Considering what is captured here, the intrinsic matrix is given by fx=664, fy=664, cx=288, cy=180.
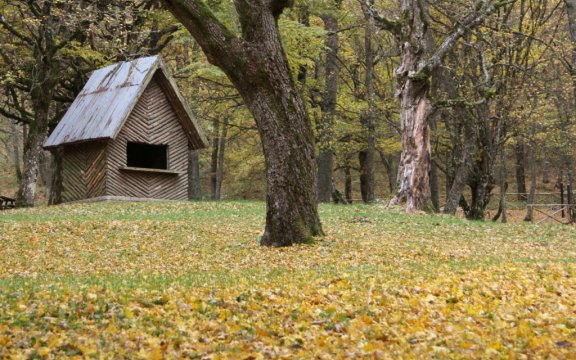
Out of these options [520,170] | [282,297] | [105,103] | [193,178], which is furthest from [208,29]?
[520,170]

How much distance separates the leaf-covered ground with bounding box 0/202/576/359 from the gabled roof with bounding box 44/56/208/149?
490 inches

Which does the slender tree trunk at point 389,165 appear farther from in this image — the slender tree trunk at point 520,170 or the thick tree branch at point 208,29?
the thick tree branch at point 208,29

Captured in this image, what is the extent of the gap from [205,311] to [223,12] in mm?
19026

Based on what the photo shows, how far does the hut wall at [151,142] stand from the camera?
91.2ft

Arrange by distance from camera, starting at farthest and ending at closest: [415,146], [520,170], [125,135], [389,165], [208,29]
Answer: [520,170]
[389,165]
[125,135]
[415,146]
[208,29]

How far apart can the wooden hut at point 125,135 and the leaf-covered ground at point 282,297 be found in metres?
12.5

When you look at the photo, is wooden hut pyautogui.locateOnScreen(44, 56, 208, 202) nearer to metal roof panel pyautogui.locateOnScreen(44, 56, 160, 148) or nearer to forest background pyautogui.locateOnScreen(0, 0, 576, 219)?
metal roof panel pyautogui.locateOnScreen(44, 56, 160, 148)

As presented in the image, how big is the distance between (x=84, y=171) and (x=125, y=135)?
102 inches

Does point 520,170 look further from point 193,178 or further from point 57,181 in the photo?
point 57,181

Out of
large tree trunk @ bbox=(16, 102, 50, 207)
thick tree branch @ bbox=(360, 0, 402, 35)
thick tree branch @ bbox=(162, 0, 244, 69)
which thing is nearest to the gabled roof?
large tree trunk @ bbox=(16, 102, 50, 207)

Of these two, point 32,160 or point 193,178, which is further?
point 193,178

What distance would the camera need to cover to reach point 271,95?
12.6 metres

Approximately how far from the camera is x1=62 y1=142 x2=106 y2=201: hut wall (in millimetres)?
27844

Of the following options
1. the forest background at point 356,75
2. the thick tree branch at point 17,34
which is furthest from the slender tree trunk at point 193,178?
the thick tree branch at point 17,34
